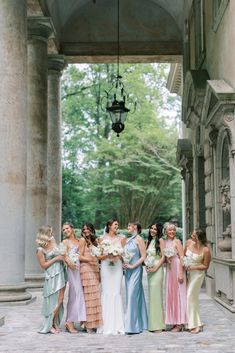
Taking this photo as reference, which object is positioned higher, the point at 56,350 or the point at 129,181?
the point at 129,181

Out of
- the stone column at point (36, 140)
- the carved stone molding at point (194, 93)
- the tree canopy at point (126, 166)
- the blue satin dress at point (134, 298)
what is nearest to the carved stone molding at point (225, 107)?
the carved stone molding at point (194, 93)

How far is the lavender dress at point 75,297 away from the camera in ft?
31.1

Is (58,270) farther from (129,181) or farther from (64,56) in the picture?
(129,181)

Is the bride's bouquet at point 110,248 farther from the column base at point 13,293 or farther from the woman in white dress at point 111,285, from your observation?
the column base at point 13,293

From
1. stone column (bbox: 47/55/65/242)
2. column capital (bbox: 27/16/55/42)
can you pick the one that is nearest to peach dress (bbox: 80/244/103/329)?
column capital (bbox: 27/16/55/42)

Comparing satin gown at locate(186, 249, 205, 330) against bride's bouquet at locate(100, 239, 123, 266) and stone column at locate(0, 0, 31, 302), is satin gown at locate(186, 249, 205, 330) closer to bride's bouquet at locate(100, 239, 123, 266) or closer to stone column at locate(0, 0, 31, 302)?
bride's bouquet at locate(100, 239, 123, 266)

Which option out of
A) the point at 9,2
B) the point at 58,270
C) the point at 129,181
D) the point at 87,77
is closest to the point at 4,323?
the point at 58,270

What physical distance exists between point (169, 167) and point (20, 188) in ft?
89.3

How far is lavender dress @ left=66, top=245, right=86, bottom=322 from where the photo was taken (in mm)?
9484

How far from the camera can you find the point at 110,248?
30.6 ft

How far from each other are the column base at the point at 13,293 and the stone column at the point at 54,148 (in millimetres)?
8181

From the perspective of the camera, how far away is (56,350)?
25.9ft

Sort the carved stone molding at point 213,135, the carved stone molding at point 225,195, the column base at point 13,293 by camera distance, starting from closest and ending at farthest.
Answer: the column base at point 13,293 < the carved stone molding at point 225,195 < the carved stone molding at point 213,135

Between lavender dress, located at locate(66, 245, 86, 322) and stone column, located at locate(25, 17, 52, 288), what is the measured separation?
7015 mm
